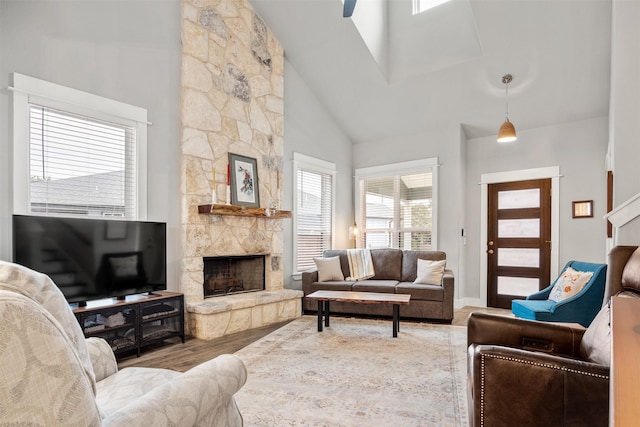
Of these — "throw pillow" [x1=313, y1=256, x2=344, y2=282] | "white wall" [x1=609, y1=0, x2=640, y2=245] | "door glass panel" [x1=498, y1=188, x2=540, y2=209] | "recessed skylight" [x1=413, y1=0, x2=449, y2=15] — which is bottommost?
"throw pillow" [x1=313, y1=256, x2=344, y2=282]

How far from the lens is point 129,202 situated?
3.63m

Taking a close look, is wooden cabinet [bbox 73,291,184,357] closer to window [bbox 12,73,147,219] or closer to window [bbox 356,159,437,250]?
window [bbox 12,73,147,219]

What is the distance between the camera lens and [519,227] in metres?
5.40

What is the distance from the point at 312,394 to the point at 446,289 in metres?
2.64

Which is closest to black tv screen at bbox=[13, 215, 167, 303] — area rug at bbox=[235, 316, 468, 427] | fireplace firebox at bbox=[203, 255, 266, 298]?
fireplace firebox at bbox=[203, 255, 266, 298]

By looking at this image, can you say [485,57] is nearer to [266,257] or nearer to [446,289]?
[446,289]

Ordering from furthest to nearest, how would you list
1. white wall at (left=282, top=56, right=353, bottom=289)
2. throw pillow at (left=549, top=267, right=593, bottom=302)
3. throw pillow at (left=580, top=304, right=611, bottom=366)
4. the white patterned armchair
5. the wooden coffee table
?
white wall at (left=282, top=56, right=353, bottom=289) → the wooden coffee table → throw pillow at (left=549, top=267, right=593, bottom=302) → throw pillow at (left=580, top=304, right=611, bottom=366) → the white patterned armchair

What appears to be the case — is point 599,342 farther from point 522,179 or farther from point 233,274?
point 522,179

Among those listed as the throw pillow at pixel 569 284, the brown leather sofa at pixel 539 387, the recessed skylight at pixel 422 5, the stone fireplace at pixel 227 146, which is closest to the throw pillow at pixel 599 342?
the brown leather sofa at pixel 539 387

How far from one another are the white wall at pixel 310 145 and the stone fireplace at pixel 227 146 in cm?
31

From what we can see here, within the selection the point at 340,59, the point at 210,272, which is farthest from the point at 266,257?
the point at 340,59

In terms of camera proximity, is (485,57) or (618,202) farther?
(485,57)

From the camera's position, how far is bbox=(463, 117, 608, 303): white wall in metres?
4.71

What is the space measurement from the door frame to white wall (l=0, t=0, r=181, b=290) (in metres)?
4.49
